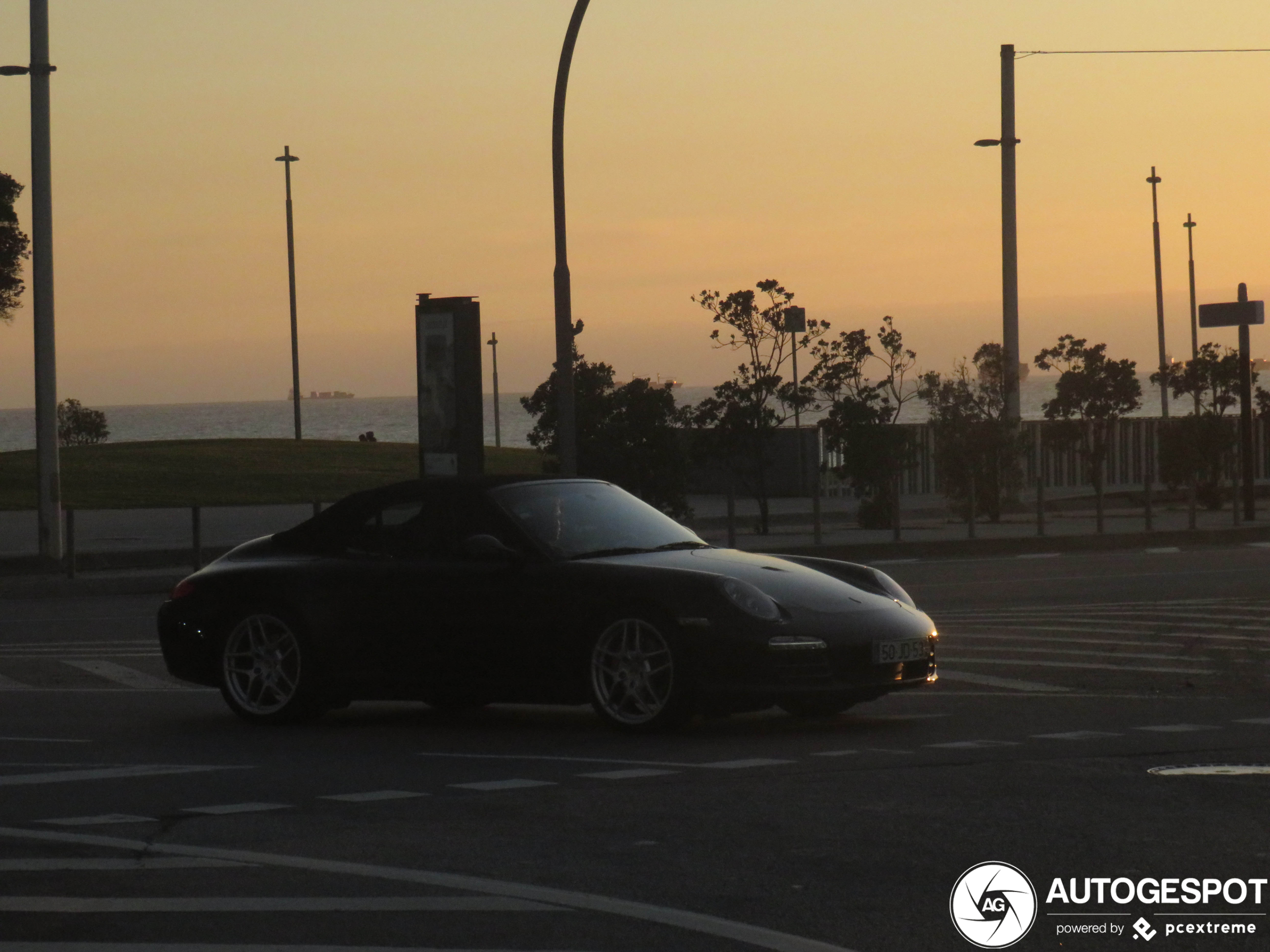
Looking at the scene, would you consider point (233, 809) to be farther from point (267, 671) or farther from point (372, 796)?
point (267, 671)

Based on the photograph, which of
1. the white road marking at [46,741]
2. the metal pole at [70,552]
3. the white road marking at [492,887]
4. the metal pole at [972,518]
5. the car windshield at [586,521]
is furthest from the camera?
the metal pole at [972,518]

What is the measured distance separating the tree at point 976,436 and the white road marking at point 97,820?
24.4 metres

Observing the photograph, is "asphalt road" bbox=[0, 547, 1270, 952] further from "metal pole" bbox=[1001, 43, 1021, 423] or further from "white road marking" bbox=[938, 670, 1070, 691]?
"metal pole" bbox=[1001, 43, 1021, 423]

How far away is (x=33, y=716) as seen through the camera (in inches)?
456

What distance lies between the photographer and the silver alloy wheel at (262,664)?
36.7 feet

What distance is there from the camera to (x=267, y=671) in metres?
11.3

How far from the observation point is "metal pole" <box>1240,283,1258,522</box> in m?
33.9

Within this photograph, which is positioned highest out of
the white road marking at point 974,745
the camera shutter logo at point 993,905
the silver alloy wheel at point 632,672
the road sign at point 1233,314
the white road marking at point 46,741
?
the road sign at point 1233,314

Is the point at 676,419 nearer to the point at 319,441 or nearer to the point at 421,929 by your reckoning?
the point at 421,929

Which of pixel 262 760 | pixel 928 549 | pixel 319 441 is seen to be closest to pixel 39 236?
pixel 928 549

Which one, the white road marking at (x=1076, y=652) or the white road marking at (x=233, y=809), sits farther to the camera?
the white road marking at (x=1076, y=652)

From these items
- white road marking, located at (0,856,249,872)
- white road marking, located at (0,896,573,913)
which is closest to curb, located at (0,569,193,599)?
white road marking, located at (0,856,249,872)

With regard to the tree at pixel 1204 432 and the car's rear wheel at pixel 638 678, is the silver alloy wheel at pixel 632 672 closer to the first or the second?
the car's rear wheel at pixel 638 678

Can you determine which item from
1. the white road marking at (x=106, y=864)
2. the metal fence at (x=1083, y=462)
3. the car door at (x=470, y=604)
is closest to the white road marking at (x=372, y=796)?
the white road marking at (x=106, y=864)
